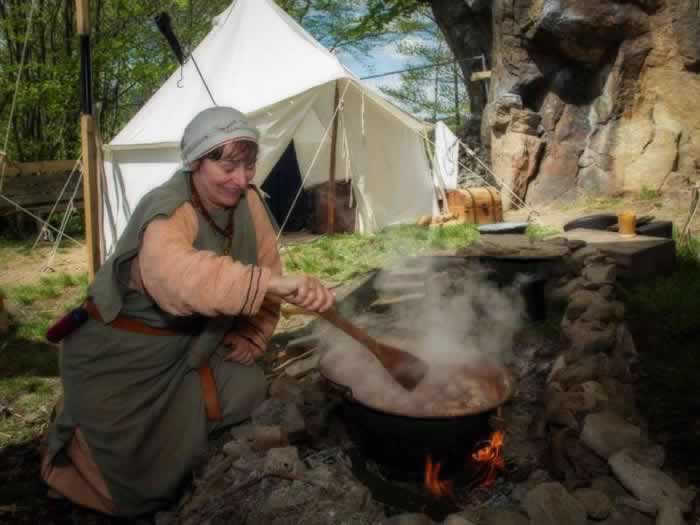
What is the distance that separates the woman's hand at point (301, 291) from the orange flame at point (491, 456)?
0.75 metres

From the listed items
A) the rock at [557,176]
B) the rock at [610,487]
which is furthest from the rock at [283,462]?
the rock at [557,176]

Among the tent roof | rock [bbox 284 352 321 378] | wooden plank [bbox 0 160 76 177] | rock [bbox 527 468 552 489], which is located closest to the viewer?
rock [bbox 527 468 552 489]

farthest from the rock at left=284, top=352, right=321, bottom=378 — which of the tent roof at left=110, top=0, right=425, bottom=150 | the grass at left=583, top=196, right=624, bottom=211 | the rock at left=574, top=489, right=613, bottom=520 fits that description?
the grass at left=583, top=196, right=624, bottom=211

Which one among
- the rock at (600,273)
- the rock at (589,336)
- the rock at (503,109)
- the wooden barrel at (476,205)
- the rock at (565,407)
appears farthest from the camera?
the rock at (503,109)

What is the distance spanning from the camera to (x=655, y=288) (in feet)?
12.6

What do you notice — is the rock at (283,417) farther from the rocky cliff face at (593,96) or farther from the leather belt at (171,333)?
the rocky cliff face at (593,96)

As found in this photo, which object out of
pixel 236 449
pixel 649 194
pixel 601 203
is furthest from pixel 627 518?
pixel 601 203

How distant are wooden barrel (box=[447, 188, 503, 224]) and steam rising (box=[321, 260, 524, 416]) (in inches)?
169

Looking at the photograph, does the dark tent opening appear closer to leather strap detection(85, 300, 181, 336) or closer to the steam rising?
the steam rising

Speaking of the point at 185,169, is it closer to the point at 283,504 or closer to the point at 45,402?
the point at 283,504

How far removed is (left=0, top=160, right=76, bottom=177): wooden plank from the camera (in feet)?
26.8

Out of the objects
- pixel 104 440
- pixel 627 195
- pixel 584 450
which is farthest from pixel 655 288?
pixel 627 195

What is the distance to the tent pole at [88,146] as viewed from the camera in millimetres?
3336

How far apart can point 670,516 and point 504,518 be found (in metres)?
0.40
